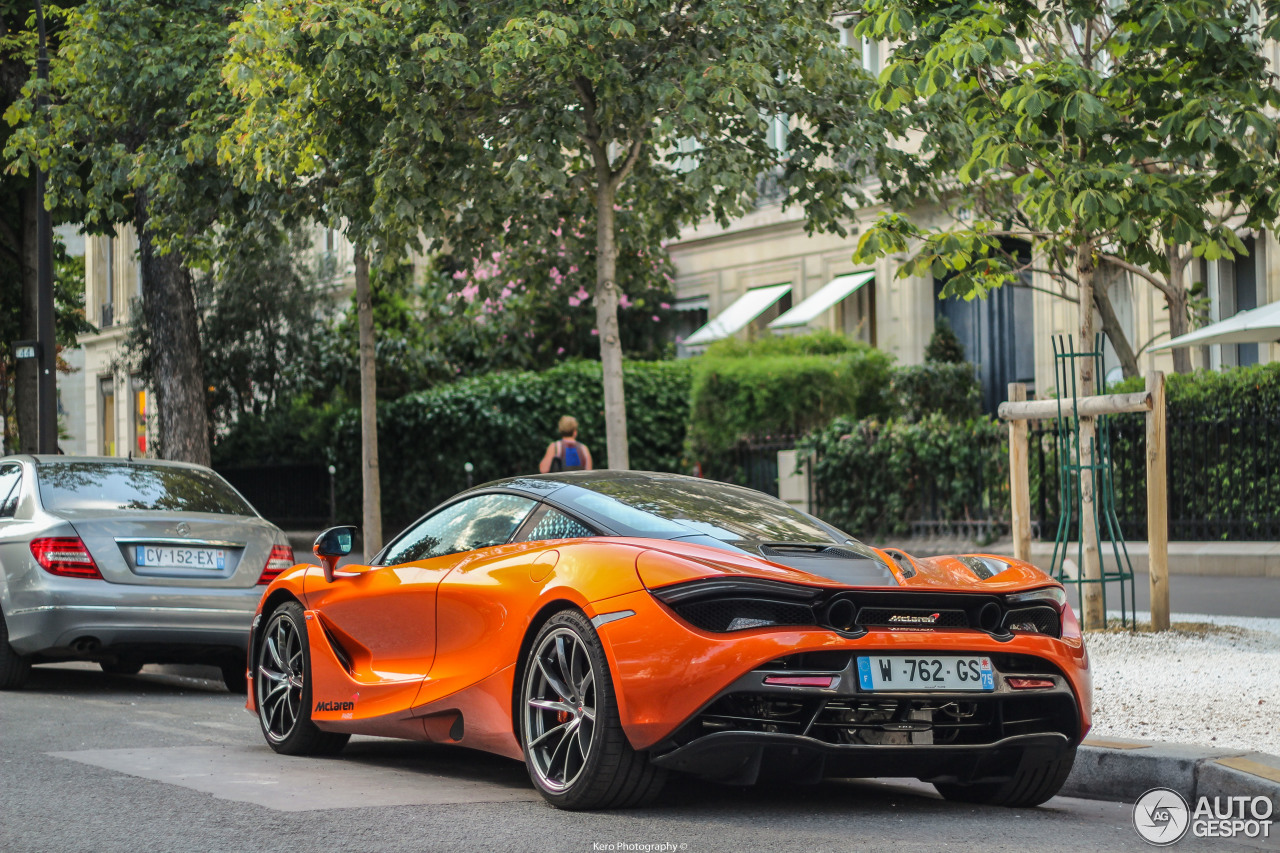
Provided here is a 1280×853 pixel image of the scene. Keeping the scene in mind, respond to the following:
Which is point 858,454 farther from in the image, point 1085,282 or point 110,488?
point 110,488

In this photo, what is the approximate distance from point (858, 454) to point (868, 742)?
13579 millimetres

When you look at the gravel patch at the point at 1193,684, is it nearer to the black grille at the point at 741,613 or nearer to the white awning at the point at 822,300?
the black grille at the point at 741,613

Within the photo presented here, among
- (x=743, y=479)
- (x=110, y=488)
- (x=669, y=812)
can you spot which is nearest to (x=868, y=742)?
(x=669, y=812)

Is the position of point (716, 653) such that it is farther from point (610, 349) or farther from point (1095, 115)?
point (610, 349)

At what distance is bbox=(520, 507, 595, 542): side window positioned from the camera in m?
5.71

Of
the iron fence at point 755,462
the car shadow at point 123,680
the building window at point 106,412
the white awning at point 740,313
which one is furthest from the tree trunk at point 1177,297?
the building window at point 106,412

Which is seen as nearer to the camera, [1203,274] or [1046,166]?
[1046,166]

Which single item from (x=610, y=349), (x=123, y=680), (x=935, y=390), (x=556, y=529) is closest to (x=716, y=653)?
(x=556, y=529)

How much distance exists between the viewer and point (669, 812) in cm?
Result: 533

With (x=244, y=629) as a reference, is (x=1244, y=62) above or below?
above

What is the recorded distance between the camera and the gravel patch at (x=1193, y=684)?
6926mm

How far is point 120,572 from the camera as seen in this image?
935 centimetres

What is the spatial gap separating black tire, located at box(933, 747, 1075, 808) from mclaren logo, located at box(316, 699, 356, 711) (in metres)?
2.45

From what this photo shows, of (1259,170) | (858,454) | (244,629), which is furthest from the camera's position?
(858,454)
